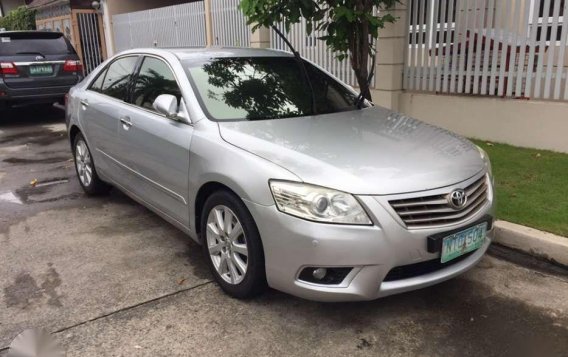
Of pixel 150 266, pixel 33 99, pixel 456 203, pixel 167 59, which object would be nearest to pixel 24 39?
pixel 33 99

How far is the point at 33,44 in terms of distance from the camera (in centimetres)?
1019

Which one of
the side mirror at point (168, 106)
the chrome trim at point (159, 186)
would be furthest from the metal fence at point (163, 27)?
the side mirror at point (168, 106)

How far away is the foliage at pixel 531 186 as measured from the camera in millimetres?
4129

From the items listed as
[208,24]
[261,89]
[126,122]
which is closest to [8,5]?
[208,24]

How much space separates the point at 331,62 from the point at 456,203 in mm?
6374

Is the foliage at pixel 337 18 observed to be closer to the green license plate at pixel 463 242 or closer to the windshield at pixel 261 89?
the windshield at pixel 261 89

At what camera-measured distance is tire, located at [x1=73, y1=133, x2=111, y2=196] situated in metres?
5.32

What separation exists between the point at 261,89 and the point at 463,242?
6.12ft

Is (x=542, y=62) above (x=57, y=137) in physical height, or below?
above

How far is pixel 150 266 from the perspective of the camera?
152 inches

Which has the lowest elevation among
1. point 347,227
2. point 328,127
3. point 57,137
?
point 57,137

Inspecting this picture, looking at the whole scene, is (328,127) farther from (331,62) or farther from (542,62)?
(331,62)

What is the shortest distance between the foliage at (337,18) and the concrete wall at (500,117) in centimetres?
182

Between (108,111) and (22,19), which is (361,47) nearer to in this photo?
(108,111)
